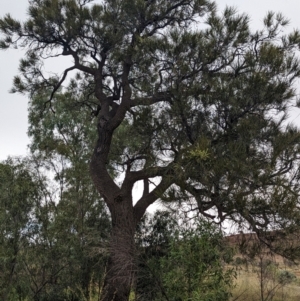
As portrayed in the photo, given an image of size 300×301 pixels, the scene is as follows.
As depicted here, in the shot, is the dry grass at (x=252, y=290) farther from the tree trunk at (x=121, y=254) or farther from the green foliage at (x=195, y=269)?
the green foliage at (x=195, y=269)

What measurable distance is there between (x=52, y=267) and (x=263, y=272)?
3418 millimetres

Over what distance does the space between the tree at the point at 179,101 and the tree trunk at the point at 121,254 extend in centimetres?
2

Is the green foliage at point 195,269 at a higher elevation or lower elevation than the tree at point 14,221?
lower

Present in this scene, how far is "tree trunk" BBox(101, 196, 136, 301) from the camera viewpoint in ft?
20.1

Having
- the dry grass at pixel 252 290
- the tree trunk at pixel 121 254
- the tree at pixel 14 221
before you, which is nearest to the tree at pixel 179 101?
the tree trunk at pixel 121 254

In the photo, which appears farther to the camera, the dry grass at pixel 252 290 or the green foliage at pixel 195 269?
the dry grass at pixel 252 290

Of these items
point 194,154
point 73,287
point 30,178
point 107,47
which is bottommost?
point 73,287

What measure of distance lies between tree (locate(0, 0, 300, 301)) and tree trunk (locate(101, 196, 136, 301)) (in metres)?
0.02

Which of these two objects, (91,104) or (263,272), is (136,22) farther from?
(263,272)

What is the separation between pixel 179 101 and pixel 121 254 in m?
2.06

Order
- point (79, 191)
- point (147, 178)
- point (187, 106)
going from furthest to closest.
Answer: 1. point (79, 191)
2. point (147, 178)
3. point (187, 106)

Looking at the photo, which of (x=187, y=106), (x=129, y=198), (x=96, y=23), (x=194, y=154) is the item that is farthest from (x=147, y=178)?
(x=96, y=23)

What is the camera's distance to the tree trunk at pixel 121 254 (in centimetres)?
612

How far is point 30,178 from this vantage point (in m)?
7.82
